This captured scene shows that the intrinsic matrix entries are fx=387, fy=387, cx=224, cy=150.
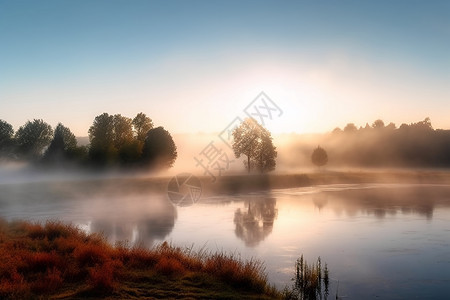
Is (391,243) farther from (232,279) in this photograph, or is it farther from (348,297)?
(232,279)

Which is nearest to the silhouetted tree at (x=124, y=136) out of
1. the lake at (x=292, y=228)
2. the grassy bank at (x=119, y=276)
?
the lake at (x=292, y=228)

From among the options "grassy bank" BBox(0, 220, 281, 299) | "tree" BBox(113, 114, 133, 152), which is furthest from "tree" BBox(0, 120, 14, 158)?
"grassy bank" BBox(0, 220, 281, 299)

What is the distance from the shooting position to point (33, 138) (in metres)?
122

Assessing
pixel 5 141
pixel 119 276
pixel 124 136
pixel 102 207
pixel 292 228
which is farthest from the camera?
pixel 5 141

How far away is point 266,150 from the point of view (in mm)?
104250

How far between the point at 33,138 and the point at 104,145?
1313 inches

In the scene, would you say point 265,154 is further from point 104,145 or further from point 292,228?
point 292,228

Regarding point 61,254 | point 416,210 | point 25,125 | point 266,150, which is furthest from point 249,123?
point 61,254

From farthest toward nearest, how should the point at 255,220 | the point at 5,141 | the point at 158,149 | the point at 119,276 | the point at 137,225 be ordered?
1. the point at 5,141
2. the point at 158,149
3. the point at 255,220
4. the point at 137,225
5. the point at 119,276

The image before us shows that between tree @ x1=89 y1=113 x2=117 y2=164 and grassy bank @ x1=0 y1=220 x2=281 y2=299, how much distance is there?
3139 inches

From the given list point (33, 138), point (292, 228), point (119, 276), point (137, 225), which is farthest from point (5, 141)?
point (119, 276)

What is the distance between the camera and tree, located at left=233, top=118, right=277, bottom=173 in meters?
104

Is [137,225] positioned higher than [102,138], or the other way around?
[102,138]

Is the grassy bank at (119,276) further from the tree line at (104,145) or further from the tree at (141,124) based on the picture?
the tree at (141,124)
